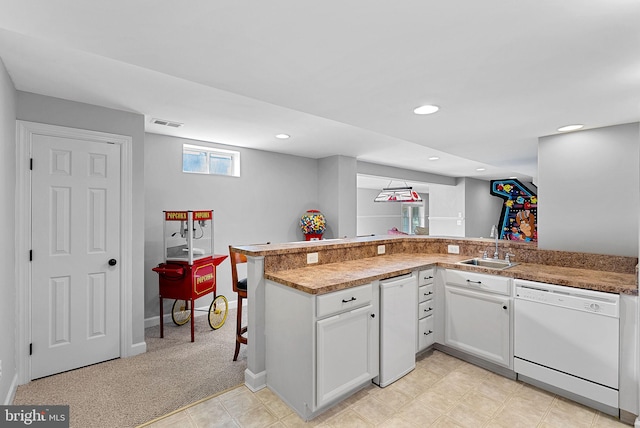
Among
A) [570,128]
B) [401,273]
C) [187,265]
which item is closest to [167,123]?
[187,265]

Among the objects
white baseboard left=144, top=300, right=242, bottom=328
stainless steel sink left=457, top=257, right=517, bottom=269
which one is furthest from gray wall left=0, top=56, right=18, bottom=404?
stainless steel sink left=457, top=257, right=517, bottom=269

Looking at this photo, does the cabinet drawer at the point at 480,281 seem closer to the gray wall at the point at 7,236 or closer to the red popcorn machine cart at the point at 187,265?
the red popcorn machine cart at the point at 187,265

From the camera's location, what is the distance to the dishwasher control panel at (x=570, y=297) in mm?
2043

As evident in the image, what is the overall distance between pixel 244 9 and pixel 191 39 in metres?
0.34

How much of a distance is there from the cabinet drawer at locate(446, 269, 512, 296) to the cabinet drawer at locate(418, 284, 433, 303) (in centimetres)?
19

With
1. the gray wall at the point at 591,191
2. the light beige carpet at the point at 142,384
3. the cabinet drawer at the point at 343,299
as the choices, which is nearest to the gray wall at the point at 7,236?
the light beige carpet at the point at 142,384

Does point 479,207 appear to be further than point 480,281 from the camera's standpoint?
Yes

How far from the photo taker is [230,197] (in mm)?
4508

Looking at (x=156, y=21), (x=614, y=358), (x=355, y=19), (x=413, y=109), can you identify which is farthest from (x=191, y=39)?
(x=614, y=358)

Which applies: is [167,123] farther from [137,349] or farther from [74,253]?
[137,349]

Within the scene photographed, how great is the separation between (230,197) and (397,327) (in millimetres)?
3069

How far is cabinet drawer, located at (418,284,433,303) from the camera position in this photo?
2818 millimetres

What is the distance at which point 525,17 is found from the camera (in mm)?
1177

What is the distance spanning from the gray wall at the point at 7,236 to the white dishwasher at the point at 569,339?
3.71 m
